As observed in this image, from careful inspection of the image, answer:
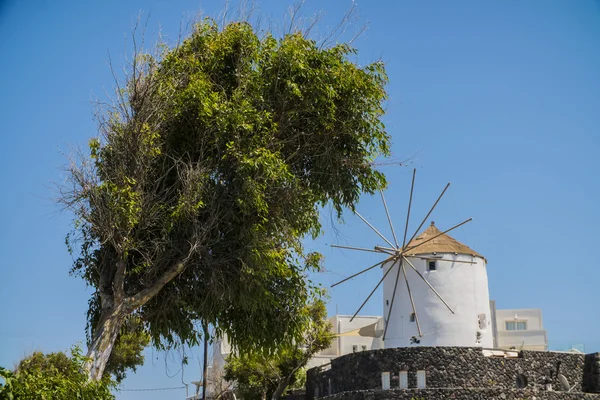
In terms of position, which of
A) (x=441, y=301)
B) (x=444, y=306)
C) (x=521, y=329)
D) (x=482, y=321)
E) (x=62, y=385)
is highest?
(x=521, y=329)

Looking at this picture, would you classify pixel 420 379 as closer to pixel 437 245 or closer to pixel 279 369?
pixel 437 245

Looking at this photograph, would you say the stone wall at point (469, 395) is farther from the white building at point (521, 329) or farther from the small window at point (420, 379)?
the white building at point (521, 329)

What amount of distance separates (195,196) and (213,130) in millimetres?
1483

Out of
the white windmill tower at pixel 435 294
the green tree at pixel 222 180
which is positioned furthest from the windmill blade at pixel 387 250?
the green tree at pixel 222 180

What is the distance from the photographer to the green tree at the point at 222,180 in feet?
51.9

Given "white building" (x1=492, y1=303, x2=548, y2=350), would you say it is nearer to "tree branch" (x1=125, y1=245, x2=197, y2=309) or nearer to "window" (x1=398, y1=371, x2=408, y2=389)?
"window" (x1=398, y1=371, x2=408, y2=389)

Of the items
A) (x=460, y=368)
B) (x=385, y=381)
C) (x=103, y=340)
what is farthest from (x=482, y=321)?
(x=103, y=340)

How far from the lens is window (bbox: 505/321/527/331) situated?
54219 millimetres

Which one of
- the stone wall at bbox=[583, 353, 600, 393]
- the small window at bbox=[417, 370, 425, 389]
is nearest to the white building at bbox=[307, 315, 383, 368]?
the stone wall at bbox=[583, 353, 600, 393]

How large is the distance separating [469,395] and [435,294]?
31.2 ft

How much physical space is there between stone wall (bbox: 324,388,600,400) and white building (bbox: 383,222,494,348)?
25.0 ft

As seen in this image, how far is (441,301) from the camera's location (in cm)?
3478

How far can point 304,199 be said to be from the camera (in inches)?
690

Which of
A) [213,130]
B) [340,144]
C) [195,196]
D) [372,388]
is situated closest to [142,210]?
[195,196]
